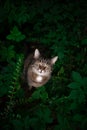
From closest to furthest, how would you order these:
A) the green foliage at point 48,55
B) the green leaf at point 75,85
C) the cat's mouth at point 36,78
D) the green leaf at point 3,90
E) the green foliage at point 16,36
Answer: the green leaf at point 75,85, the green foliage at point 48,55, the green leaf at point 3,90, the cat's mouth at point 36,78, the green foliage at point 16,36

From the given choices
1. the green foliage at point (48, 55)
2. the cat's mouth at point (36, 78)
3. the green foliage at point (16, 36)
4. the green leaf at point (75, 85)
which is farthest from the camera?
the green foliage at point (16, 36)

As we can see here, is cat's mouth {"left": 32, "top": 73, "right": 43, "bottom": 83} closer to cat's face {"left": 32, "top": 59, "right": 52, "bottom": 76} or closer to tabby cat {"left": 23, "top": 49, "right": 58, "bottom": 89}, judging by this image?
tabby cat {"left": 23, "top": 49, "right": 58, "bottom": 89}

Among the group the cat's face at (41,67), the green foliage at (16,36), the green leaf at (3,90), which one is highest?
the green foliage at (16,36)

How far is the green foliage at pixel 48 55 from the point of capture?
14.2ft

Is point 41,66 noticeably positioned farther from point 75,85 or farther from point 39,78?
point 75,85

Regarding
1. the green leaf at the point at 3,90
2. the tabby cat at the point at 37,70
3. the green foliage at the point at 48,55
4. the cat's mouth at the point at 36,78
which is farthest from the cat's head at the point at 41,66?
the green leaf at the point at 3,90

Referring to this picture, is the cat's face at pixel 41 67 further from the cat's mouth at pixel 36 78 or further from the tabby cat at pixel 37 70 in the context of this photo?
the cat's mouth at pixel 36 78

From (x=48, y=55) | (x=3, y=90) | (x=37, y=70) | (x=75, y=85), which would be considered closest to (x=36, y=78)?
(x=37, y=70)

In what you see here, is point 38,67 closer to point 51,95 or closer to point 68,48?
point 51,95

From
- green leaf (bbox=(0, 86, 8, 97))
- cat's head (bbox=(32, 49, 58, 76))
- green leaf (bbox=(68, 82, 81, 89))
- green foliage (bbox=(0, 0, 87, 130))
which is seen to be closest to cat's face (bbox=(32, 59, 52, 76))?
cat's head (bbox=(32, 49, 58, 76))

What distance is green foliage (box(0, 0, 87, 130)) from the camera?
432 centimetres

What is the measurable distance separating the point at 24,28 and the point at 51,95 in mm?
2608

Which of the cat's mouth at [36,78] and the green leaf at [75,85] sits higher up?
the cat's mouth at [36,78]

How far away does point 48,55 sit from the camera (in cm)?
646
